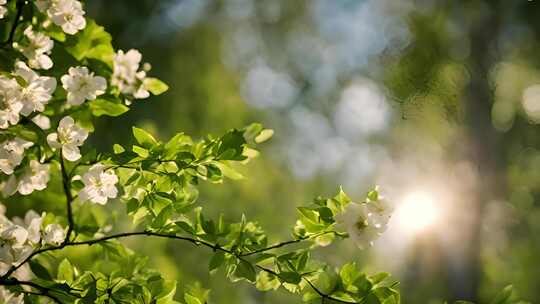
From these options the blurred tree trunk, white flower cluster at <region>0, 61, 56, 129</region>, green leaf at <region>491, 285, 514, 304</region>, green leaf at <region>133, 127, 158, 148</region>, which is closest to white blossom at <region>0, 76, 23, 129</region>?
white flower cluster at <region>0, 61, 56, 129</region>

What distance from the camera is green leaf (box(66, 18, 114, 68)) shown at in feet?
6.06

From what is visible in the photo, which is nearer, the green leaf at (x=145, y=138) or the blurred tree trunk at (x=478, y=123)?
the green leaf at (x=145, y=138)

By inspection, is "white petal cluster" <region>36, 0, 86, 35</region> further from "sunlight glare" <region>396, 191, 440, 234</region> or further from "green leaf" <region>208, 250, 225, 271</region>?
"sunlight glare" <region>396, 191, 440, 234</region>

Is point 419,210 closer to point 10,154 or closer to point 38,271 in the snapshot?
point 38,271

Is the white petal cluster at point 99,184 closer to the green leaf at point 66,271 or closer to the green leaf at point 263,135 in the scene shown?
the green leaf at point 66,271

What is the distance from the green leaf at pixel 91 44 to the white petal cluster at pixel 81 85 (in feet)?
0.65

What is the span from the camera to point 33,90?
155 cm

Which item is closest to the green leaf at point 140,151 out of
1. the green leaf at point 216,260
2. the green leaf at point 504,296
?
the green leaf at point 216,260

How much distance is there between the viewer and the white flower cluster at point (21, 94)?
1480mm

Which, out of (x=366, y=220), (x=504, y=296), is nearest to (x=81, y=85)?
(x=366, y=220)

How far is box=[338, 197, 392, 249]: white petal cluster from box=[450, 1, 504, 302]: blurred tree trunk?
20.8 ft

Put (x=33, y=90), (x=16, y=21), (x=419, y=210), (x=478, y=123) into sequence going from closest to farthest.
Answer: (x=33, y=90)
(x=16, y=21)
(x=478, y=123)
(x=419, y=210)

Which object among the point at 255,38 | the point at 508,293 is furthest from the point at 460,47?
the point at 508,293

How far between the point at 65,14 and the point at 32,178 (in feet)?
1.45
